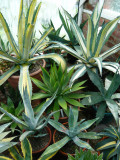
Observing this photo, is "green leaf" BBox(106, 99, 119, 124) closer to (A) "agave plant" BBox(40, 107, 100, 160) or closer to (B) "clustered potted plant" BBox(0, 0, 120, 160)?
(B) "clustered potted plant" BBox(0, 0, 120, 160)

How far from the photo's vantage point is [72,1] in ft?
6.75

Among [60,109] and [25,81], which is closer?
[60,109]

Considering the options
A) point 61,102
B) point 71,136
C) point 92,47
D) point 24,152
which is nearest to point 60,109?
point 61,102

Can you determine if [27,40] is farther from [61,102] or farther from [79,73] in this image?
[61,102]

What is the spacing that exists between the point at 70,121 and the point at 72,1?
5.61 ft

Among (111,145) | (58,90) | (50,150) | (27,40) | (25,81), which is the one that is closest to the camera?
(50,150)

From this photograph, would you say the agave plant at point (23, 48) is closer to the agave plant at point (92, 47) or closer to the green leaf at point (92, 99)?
the agave plant at point (92, 47)

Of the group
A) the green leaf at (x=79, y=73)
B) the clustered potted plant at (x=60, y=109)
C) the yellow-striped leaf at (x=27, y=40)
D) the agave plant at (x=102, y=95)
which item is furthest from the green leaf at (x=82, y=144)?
the yellow-striped leaf at (x=27, y=40)

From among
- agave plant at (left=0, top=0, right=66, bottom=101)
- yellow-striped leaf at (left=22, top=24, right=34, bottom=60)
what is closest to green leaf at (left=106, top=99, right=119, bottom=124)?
agave plant at (left=0, top=0, right=66, bottom=101)

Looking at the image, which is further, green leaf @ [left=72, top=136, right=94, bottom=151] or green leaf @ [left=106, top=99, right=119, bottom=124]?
green leaf @ [left=106, top=99, right=119, bottom=124]

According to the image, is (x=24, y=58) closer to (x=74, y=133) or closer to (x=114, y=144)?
(x=74, y=133)

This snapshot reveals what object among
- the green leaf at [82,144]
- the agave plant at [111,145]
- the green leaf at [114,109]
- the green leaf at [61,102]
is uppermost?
the green leaf at [61,102]

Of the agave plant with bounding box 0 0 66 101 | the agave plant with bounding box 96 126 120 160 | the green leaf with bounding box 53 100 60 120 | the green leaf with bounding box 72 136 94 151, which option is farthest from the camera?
the agave plant with bounding box 0 0 66 101

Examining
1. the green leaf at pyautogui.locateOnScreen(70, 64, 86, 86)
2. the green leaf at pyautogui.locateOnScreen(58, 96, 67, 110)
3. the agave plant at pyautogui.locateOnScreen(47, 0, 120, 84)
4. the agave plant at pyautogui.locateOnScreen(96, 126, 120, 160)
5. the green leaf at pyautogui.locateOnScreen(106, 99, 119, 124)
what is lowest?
the agave plant at pyautogui.locateOnScreen(96, 126, 120, 160)
